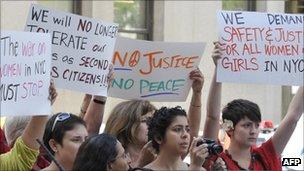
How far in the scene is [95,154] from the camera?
3.88m

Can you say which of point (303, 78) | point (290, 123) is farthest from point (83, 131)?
point (303, 78)

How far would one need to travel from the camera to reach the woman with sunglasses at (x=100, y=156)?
3.86 metres

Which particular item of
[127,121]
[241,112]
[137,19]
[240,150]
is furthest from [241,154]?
[137,19]

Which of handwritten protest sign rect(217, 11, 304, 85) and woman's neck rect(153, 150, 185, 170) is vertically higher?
handwritten protest sign rect(217, 11, 304, 85)

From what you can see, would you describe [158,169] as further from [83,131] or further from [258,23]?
[258,23]

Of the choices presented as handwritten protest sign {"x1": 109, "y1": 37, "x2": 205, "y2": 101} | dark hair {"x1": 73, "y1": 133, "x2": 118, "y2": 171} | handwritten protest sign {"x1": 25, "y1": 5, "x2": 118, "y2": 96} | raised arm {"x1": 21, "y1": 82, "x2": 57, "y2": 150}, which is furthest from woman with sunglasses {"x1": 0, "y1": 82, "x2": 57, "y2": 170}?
handwritten protest sign {"x1": 109, "y1": 37, "x2": 205, "y2": 101}

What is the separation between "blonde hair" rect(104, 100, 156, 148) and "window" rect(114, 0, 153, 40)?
10.7m

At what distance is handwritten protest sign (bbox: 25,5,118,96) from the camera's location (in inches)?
213

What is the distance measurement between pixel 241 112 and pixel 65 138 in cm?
122

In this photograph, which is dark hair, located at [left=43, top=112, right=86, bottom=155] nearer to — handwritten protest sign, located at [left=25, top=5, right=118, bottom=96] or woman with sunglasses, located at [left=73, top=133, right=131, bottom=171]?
woman with sunglasses, located at [left=73, top=133, right=131, bottom=171]

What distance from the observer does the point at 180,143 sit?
467 cm

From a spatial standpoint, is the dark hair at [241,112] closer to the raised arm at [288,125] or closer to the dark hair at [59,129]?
the raised arm at [288,125]

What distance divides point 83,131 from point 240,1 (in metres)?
13.2

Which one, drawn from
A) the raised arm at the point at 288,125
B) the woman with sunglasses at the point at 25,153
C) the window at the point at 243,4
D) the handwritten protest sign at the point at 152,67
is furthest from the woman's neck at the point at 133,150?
the window at the point at 243,4
